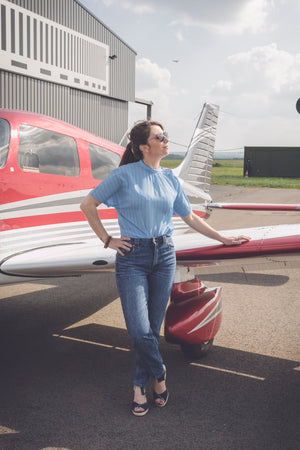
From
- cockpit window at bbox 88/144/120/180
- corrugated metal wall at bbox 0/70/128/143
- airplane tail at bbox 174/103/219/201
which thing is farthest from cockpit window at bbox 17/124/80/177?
corrugated metal wall at bbox 0/70/128/143

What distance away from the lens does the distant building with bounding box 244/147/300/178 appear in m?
34.7

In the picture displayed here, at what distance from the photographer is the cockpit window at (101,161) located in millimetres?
3799

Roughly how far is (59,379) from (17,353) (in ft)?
1.89

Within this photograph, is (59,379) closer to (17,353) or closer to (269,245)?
(17,353)

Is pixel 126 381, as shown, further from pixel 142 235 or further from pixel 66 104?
pixel 66 104

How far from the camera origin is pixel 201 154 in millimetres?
5699

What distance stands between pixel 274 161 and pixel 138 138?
34.3m

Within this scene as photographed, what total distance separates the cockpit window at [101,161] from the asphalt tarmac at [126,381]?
53.0 inches

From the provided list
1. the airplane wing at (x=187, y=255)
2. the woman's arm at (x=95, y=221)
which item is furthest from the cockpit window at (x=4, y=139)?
the woman's arm at (x=95, y=221)

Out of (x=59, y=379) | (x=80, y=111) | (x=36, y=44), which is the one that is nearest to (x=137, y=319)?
(x=59, y=379)

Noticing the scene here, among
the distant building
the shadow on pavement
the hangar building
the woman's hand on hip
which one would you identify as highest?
the hangar building

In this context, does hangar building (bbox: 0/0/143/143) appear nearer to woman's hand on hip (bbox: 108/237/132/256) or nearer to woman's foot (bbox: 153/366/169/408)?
woman's hand on hip (bbox: 108/237/132/256)

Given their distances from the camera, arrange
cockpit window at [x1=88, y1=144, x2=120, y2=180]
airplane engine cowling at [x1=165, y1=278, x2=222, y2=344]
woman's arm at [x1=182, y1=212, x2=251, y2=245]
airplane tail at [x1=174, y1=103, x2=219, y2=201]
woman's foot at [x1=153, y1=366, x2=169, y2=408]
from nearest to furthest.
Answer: woman's foot at [x1=153, y1=366, x2=169, y2=408]
woman's arm at [x1=182, y1=212, x2=251, y2=245]
airplane engine cowling at [x1=165, y1=278, x2=222, y2=344]
cockpit window at [x1=88, y1=144, x2=120, y2=180]
airplane tail at [x1=174, y1=103, x2=219, y2=201]

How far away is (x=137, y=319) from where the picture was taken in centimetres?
235
